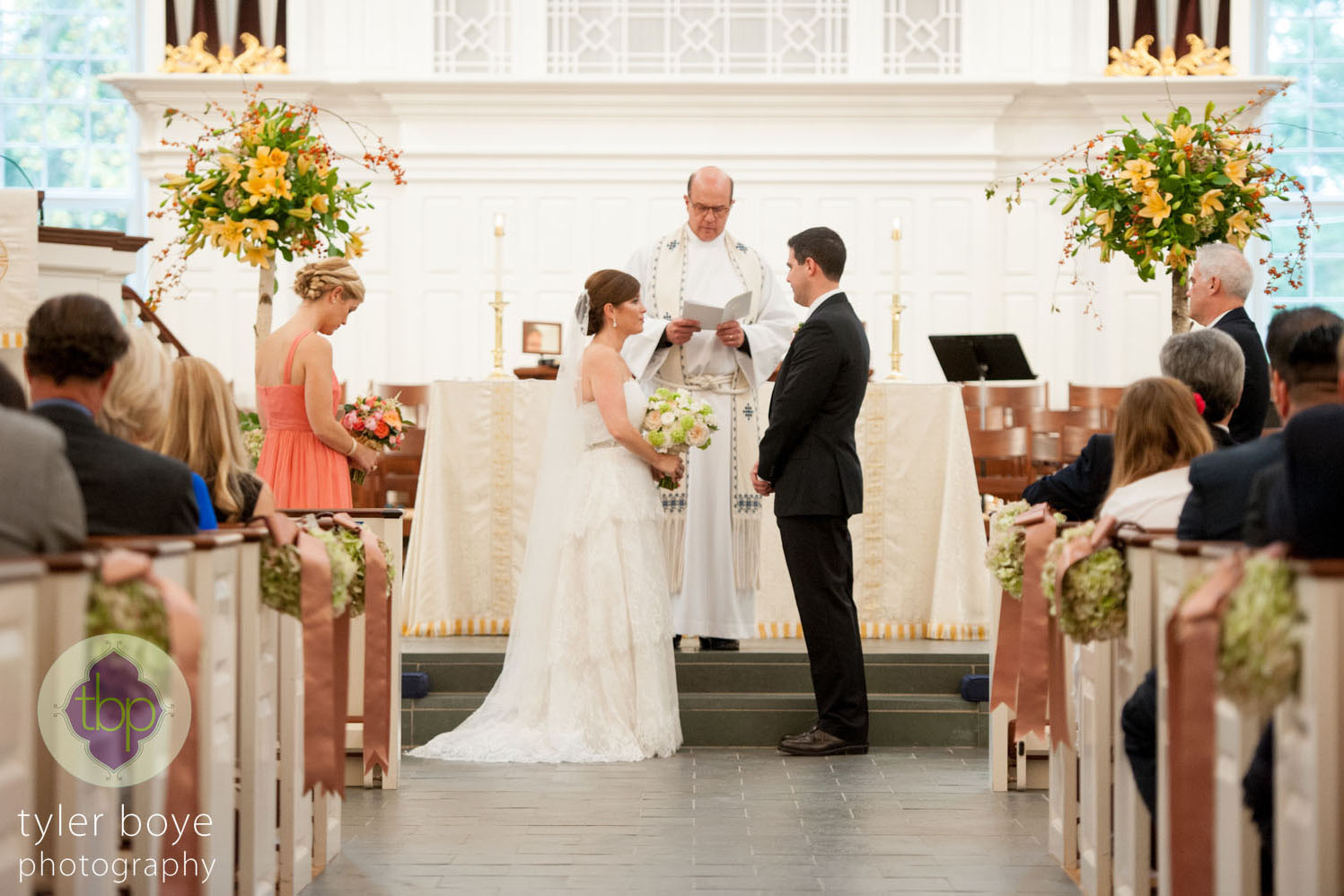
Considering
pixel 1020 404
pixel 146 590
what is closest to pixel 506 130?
pixel 1020 404

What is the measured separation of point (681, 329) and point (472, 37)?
734cm

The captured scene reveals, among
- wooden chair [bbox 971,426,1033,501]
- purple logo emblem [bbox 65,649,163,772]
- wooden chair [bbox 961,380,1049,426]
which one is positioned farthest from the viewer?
wooden chair [bbox 961,380,1049,426]

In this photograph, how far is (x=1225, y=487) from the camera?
11.2ft

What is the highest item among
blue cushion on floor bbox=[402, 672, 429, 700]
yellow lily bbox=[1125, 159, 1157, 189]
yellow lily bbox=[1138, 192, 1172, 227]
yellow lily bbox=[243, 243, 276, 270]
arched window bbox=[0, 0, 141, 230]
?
arched window bbox=[0, 0, 141, 230]

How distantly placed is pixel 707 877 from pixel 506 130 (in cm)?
936

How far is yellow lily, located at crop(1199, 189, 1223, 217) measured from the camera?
5867mm

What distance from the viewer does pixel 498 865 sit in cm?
425

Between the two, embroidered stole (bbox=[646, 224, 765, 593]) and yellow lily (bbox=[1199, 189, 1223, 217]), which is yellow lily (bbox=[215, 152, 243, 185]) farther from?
yellow lily (bbox=[1199, 189, 1223, 217])

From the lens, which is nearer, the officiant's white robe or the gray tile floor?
the gray tile floor

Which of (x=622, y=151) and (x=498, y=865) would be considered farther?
(x=622, y=151)

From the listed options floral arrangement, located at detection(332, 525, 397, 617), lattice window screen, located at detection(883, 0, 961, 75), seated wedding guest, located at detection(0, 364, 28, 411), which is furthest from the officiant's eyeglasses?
lattice window screen, located at detection(883, 0, 961, 75)

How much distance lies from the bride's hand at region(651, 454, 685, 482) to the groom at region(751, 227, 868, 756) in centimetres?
32

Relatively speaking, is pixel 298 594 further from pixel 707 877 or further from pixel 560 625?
pixel 560 625

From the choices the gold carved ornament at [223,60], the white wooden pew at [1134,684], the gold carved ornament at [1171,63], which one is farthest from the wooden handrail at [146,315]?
the gold carved ornament at [1171,63]
